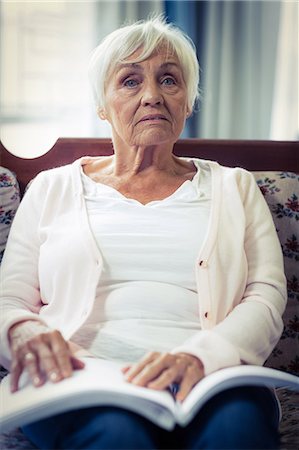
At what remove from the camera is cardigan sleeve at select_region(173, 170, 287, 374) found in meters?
0.84

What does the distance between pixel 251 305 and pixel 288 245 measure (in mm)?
299

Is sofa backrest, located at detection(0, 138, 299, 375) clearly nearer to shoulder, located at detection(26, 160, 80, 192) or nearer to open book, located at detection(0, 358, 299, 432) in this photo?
shoulder, located at detection(26, 160, 80, 192)

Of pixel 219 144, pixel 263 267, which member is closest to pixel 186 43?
pixel 219 144

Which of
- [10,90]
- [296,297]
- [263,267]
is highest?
[10,90]

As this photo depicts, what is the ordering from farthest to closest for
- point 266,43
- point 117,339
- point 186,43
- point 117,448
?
1. point 266,43
2. point 186,43
3. point 117,339
4. point 117,448

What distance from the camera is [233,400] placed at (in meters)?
0.77

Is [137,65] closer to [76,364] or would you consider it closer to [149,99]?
[149,99]

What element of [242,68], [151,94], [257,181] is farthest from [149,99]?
[242,68]

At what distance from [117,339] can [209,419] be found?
0.18 m

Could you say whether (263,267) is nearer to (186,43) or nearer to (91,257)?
(91,257)

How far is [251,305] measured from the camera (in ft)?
3.04

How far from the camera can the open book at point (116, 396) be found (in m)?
0.73

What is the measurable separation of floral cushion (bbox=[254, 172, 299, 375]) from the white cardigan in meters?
0.16

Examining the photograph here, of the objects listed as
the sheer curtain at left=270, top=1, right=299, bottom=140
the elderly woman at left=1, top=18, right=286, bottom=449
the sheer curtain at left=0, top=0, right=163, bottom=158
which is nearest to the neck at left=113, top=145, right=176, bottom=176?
the elderly woman at left=1, top=18, right=286, bottom=449
